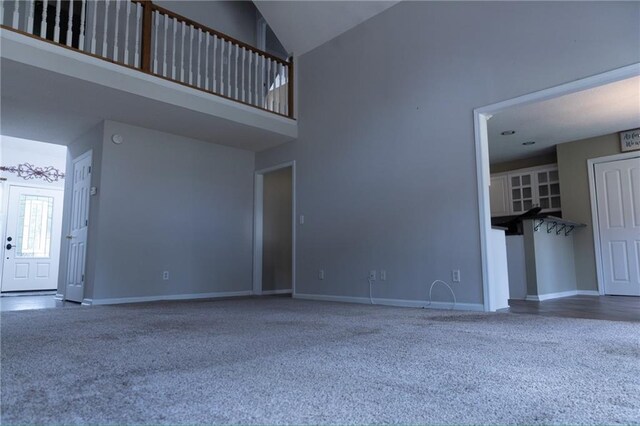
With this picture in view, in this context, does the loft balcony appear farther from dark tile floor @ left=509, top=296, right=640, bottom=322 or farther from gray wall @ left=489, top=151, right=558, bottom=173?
gray wall @ left=489, top=151, right=558, bottom=173

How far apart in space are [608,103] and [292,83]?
12.9 ft

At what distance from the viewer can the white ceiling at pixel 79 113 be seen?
3943 millimetres

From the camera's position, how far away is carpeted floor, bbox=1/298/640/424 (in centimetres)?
124

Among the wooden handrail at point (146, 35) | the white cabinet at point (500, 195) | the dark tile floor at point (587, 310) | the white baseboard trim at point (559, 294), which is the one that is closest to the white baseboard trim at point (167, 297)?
the wooden handrail at point (146, 35)

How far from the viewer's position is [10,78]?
3.82 meters

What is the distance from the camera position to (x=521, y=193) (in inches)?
277

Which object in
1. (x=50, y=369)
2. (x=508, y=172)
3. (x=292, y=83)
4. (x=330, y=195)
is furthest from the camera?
(x=508, y=172)

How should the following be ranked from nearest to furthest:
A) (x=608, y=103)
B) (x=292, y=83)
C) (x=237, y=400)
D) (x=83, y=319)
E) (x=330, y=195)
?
(x=237, y=400), (x=83, y=319), (x=608, y=103), (x=330, y=195), (x=292, y=83)

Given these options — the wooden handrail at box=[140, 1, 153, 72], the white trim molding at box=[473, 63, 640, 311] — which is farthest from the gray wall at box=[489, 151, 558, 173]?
the wooden handrail at box=[140, 1, 153, 72]

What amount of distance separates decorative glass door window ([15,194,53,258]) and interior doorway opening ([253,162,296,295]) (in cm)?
465

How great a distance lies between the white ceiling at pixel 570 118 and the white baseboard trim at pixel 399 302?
1913 millimetres

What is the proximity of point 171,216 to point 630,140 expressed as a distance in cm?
622

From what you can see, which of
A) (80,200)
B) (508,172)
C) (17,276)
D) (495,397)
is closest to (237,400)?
(495,397)

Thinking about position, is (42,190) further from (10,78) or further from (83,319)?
(83,319)
